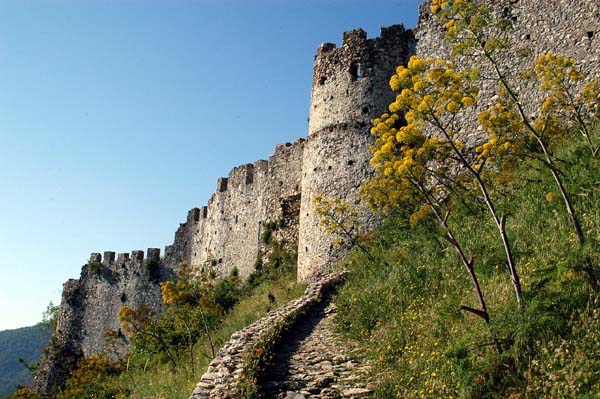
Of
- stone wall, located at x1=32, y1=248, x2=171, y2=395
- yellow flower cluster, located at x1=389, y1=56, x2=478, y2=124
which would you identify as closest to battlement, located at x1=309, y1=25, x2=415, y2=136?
yellow flower cluster, located at x1=389, y1=56, x2=478, y2=124

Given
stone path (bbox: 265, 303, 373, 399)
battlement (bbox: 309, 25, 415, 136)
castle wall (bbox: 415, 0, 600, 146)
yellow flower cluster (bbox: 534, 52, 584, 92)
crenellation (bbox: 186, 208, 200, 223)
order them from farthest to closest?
1. crenellation (bbox: 186, 208, 200, 223)
2. battlement (bbox: 309, 25, 415, 136)
3. castle wall (bbox: 415, 0, 600, 146)
4. yellow flower cluster (bbox: 534, 52, 584, 92)
5. stone path (bbox: 265, 303, 373, 399)

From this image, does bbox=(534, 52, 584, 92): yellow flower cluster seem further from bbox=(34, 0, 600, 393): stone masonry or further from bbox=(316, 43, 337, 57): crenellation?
bbox=(316, 43, 337, 57): crenellation

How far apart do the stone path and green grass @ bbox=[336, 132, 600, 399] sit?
34 centimetres

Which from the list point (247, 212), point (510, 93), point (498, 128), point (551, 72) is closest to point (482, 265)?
point (498, 128)

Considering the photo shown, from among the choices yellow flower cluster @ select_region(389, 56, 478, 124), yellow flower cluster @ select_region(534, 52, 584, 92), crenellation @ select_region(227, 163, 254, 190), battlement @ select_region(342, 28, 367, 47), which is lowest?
yellow flower cluster @ select_region(389, 56, 478, 124)

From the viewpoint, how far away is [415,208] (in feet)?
50.9

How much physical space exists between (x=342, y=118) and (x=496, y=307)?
1118cm

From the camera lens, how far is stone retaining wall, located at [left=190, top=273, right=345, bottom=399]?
945cm

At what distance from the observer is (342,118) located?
63.6 ft

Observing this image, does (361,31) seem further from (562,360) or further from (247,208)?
(562,360)

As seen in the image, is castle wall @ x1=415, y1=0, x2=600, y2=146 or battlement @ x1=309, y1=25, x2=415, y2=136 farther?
battlement @ x1=309, y1=25, x2=415, y2=136

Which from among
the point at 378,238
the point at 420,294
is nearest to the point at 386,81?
the point at 378,238

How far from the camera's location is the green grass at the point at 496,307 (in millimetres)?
7535

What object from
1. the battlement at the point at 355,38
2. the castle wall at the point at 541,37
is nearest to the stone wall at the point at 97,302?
the battlement at the point at 355,38
